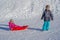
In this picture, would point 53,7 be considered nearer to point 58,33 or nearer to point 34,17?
point 34,17

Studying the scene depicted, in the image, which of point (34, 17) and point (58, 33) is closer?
point (58, 33)

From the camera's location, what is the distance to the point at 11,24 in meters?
14.6

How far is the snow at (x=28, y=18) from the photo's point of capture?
13.0m

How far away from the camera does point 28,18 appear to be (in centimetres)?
1900

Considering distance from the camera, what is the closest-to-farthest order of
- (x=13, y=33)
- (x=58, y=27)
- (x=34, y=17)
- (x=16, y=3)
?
1. (x=13, y=33)
2. (x=58, y=27)
3. (x=34, y=17)
4. (x=16, y=3)

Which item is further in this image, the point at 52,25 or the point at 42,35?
the point at 52,25

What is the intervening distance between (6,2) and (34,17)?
171 inches

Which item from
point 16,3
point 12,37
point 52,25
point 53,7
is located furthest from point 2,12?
point 12,37

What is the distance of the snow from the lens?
13039mm

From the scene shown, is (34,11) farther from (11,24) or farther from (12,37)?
(12,37)

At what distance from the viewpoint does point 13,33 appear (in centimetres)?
1391

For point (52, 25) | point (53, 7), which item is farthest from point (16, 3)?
point (52, 25)

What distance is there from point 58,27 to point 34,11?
611cm

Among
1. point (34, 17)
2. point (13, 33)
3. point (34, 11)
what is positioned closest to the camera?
point (13, 33)
